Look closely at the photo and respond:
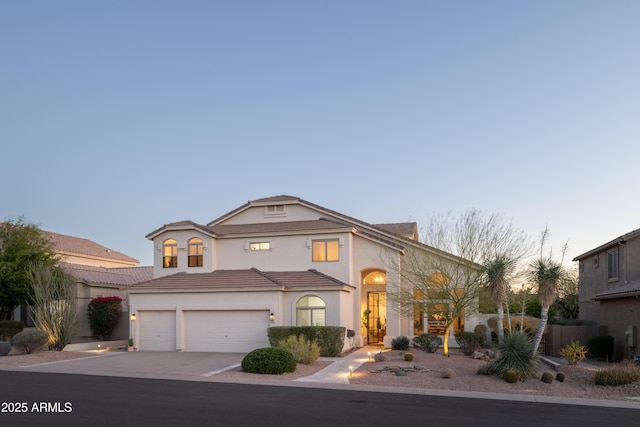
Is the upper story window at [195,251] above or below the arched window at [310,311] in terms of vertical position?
above

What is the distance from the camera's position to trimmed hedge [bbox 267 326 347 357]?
25.8m

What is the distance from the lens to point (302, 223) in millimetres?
32812

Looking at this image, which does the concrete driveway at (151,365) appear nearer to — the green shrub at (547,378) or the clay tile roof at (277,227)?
the clay tile roof at (277,227)

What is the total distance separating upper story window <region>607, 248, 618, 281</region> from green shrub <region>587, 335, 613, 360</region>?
3628mm

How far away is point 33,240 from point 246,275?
13941mm

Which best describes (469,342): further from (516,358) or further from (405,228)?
(405,228)

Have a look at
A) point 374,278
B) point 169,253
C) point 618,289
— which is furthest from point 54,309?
point 618,289

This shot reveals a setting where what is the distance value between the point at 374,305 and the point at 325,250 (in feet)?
15.3

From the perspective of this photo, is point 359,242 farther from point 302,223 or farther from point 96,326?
point 96,326

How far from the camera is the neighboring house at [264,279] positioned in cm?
2830

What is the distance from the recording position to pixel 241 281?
2909 cm

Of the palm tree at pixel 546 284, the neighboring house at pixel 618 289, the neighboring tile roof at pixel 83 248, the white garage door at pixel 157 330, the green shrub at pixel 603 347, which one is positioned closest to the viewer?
the palm tree at pixel 546 284

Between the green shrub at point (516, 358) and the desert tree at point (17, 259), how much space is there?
81.1 ft

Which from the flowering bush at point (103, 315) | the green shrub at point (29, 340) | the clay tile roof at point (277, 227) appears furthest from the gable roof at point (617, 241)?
the flowering bush at point (103, 315)
